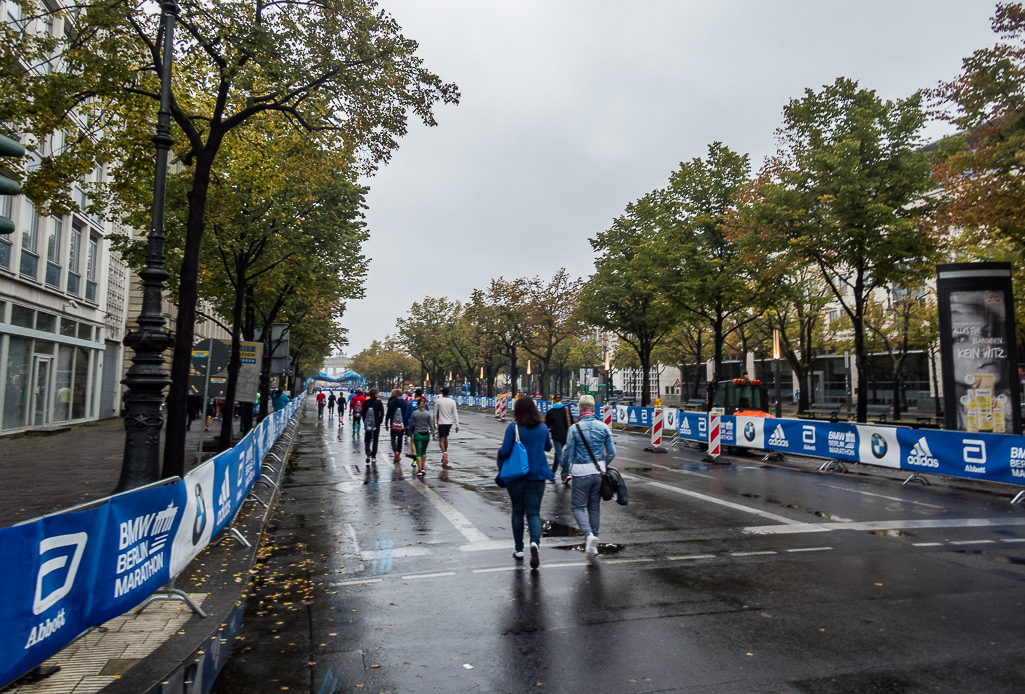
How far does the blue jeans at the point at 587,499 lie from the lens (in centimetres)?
792

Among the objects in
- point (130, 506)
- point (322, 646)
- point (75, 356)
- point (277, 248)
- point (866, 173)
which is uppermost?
point (866, 173)

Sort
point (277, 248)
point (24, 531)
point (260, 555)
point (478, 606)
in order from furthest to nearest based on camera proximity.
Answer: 1. point (277, 248)
2. point (260, 555)
3. point (478, 606)
4. point (24, 531)

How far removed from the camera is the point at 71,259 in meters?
26.5

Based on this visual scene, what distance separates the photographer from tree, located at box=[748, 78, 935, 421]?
20.0 meters

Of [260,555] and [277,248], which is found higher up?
[277,248]

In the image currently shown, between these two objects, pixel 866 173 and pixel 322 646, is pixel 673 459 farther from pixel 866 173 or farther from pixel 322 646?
pixel 322 646

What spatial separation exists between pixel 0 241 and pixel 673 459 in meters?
20.4

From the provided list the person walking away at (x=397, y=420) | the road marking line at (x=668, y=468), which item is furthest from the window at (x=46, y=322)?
the road marking line at (x=668, y=468)

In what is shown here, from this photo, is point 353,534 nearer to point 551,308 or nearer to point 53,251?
point 53,251

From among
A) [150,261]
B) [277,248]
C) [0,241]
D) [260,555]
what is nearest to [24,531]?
[260,555]

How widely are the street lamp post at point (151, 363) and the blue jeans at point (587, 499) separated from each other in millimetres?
4971

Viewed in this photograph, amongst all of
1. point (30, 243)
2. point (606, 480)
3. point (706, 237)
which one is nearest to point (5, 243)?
point (30, 243)

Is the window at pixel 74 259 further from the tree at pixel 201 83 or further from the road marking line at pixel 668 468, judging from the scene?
the road marking line at pixel 668 468

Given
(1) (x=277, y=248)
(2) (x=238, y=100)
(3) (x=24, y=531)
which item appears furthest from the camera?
(1) (x=277, y=248)
